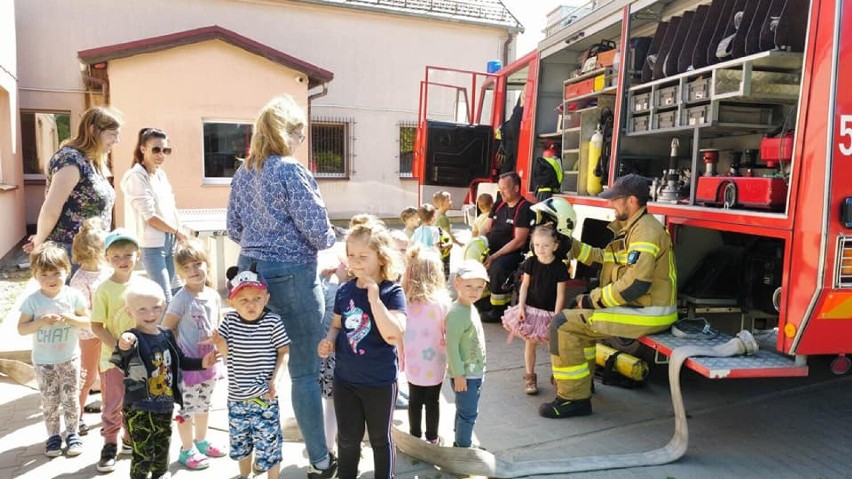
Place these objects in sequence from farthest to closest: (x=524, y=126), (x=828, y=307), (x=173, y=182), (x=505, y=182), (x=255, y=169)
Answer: (x=173, y=182)
(x=524, y=126)
(x=505, y=182)
(x=828, y=307)
(x=255, y=169)

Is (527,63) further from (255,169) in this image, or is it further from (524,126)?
Answer: (255,169)

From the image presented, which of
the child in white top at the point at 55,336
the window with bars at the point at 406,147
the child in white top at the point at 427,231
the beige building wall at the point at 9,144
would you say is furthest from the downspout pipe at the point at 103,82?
the child in white top at the point at 55,336

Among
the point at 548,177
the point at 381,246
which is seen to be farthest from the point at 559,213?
the point at 381,246

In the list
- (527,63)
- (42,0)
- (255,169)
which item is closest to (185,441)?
(255,169)

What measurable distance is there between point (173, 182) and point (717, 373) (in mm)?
11227

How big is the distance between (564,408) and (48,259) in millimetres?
2978

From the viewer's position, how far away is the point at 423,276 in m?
3.14

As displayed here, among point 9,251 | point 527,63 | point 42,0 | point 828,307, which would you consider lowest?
point 9,251

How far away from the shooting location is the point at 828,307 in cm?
303

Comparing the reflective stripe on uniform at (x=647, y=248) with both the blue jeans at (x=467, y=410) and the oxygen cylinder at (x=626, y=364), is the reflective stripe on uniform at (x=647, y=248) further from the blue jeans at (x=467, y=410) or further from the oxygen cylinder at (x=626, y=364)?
the blue jeans at (x=467, y=410)

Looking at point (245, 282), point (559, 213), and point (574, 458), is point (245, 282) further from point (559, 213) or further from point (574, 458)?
point (559, 213)

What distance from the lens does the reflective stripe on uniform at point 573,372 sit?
3922 millimetres

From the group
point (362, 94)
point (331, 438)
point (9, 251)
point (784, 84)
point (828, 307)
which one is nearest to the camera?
point (828, 307)

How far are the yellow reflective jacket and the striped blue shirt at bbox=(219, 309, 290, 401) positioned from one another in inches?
79.6
